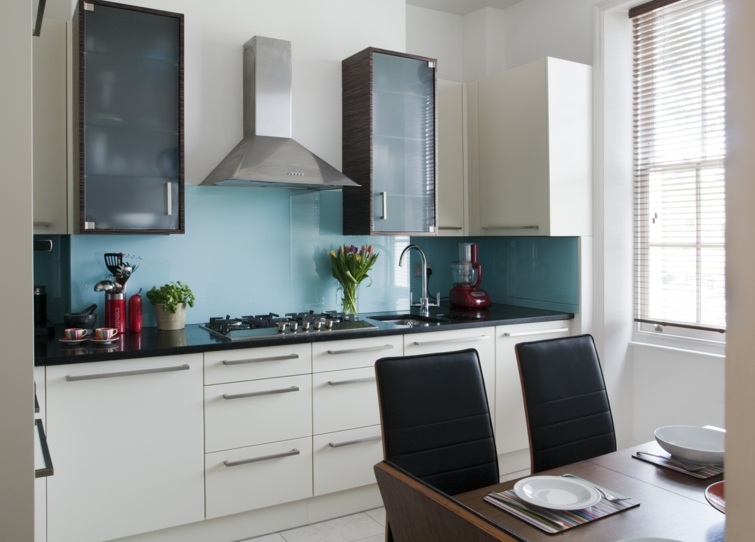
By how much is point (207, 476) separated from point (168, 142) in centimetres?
148

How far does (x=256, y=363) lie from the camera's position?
2.85m

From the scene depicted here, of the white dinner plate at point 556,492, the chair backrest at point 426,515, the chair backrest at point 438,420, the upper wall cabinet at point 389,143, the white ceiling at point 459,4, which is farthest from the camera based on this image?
the white ceiling at point 459,4

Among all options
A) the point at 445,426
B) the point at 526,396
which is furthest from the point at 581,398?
the point at 445,426

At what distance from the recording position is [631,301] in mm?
3875

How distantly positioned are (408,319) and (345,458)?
3.18 feet

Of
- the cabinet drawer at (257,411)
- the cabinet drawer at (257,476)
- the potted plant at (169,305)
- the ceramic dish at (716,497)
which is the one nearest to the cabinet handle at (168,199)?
the potted plant at (169,305)

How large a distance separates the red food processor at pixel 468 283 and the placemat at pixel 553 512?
2.44m

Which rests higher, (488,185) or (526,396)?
(488,185)

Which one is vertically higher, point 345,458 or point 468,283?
point 468,283

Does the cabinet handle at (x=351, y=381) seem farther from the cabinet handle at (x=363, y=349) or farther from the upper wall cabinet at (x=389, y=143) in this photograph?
the upper wall cabinet at (x=389, y=143)

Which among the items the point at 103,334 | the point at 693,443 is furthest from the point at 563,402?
the point at 103,334

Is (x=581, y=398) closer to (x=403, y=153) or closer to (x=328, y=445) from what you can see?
(x=328, y=445)

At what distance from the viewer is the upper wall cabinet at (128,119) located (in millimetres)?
2830

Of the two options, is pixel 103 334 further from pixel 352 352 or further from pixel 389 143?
pixel 389 143
